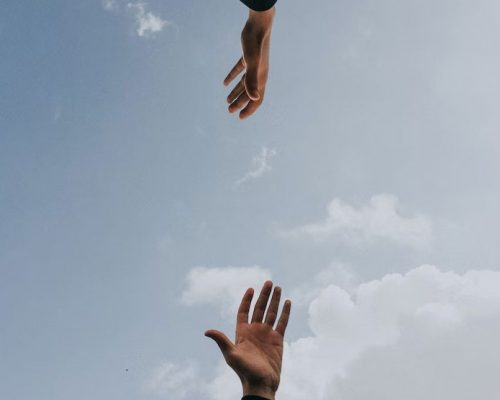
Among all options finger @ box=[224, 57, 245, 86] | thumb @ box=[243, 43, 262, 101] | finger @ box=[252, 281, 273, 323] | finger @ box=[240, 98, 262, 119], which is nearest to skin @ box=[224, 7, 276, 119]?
thumb @ box=[243, 43, 262, 101]

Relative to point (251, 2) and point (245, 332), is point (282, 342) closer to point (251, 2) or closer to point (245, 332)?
point (245, 332)

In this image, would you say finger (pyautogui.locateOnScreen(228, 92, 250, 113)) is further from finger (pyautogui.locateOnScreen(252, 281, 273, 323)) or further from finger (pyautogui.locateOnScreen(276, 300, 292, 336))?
finger (pyautogui.locateOnScreen(276, 300, 292, 336))

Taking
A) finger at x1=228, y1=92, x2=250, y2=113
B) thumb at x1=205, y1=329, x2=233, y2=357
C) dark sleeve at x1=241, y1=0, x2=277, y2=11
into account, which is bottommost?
thumb at x1=205, y1=329, x2=233, y2=357

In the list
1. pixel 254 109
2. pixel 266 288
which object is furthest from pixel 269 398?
pixel 254 109

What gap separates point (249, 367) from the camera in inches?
184

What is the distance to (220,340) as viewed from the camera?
474 cm

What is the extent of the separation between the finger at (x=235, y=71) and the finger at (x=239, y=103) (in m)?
0.43

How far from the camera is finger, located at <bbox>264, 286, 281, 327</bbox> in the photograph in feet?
17.7

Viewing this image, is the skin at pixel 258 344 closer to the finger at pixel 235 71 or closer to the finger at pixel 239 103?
the finger at pixel 239 103

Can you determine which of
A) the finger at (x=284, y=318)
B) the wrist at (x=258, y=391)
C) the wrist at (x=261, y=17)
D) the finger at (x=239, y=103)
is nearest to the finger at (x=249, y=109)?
the finger at (x=239, y=103)

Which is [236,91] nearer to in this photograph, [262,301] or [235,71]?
[235,71]

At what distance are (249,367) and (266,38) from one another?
3.00 m

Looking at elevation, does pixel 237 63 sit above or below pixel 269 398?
above

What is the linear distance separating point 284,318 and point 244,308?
1.48ft
